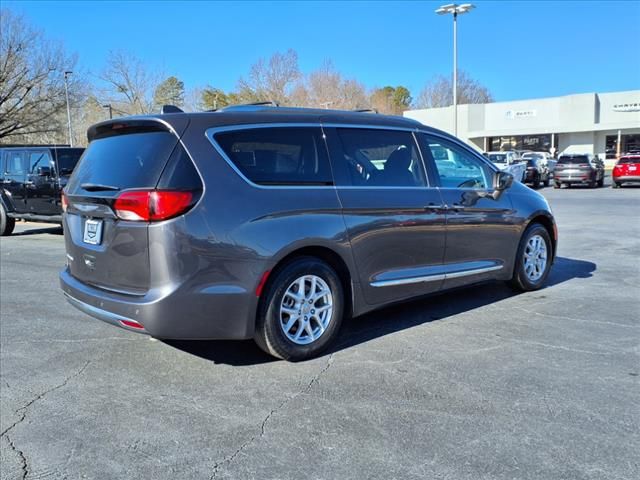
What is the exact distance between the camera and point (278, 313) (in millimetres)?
4016

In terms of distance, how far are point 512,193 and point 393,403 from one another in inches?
128

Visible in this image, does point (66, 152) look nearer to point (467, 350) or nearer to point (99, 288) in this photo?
point (99, 288)

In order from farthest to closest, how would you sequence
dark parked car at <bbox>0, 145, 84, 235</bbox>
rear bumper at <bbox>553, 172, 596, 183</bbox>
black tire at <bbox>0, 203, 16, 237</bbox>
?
1. rear bumper at <bbox>553, 172, 596, 183</bbox>
2. black tire at <bbox>0, 203, 16, 237</bbox>
3. dark parked car at <bbox>0, 145, 84, 235</bbox>

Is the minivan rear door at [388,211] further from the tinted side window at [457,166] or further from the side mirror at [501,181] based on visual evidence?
the side mirror at [501,181]

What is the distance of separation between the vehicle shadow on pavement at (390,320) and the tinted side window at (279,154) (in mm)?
1383

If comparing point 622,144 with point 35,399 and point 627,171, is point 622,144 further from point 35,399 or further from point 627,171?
point 35,399

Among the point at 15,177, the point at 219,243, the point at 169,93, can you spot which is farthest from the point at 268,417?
→ the point at 169,93

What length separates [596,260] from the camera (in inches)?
320

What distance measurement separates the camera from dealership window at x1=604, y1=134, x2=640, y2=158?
1839 inches

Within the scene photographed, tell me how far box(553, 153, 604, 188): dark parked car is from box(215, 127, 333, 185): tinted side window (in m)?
23.7

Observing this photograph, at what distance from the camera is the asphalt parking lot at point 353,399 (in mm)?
2887

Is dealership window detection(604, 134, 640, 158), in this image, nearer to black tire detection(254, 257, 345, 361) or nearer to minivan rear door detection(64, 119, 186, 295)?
black tire detection(254, 257, 345, 361)

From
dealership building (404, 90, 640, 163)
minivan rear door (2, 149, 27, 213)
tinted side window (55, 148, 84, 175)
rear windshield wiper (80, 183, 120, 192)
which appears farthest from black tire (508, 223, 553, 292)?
dealership building (404, 90, 640, 163)

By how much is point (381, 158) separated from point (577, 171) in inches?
907
